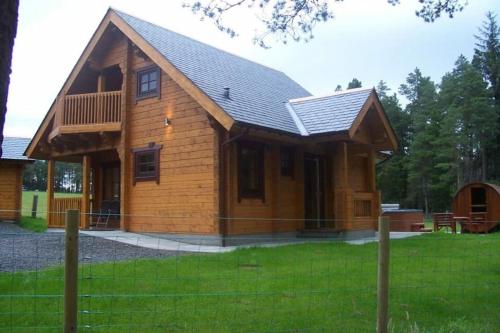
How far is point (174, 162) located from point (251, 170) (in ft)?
7.15

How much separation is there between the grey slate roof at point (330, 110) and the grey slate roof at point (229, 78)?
478mm

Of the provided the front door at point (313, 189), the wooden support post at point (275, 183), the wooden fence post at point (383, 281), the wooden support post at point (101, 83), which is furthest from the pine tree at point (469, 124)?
the wooden fence post at point (383, 281)

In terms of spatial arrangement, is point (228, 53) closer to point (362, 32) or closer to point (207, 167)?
point (207, 167)

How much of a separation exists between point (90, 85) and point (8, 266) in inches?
434

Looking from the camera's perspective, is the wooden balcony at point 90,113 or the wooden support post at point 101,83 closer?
the wooden balcony at point 90,113

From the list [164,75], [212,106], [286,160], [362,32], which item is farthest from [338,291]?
[164,75]

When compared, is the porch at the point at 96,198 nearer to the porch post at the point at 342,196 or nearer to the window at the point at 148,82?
the window at the point at 148,82

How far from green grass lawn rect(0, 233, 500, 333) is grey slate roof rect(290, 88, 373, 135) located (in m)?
5.28

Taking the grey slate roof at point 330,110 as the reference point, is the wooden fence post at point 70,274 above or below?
below

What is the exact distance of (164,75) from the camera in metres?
15.8

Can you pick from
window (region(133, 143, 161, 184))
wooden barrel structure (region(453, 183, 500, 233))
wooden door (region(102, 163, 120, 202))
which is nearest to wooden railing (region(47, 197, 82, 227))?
wooden door (region(102, 163, 120, 202))

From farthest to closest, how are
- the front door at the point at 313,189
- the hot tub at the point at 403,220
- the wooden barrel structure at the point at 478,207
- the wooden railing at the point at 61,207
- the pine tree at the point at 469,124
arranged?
the pine tree at the point at 469,124
the hot tub at the point at 403,220
the wooden barrel structure at the point at 478,207
the wooden railing at the point at 61,207
the front door at the point at 313,189

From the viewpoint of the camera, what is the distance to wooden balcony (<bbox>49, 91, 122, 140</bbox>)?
16.7 meters

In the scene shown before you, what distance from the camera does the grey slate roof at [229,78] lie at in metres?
14.2
